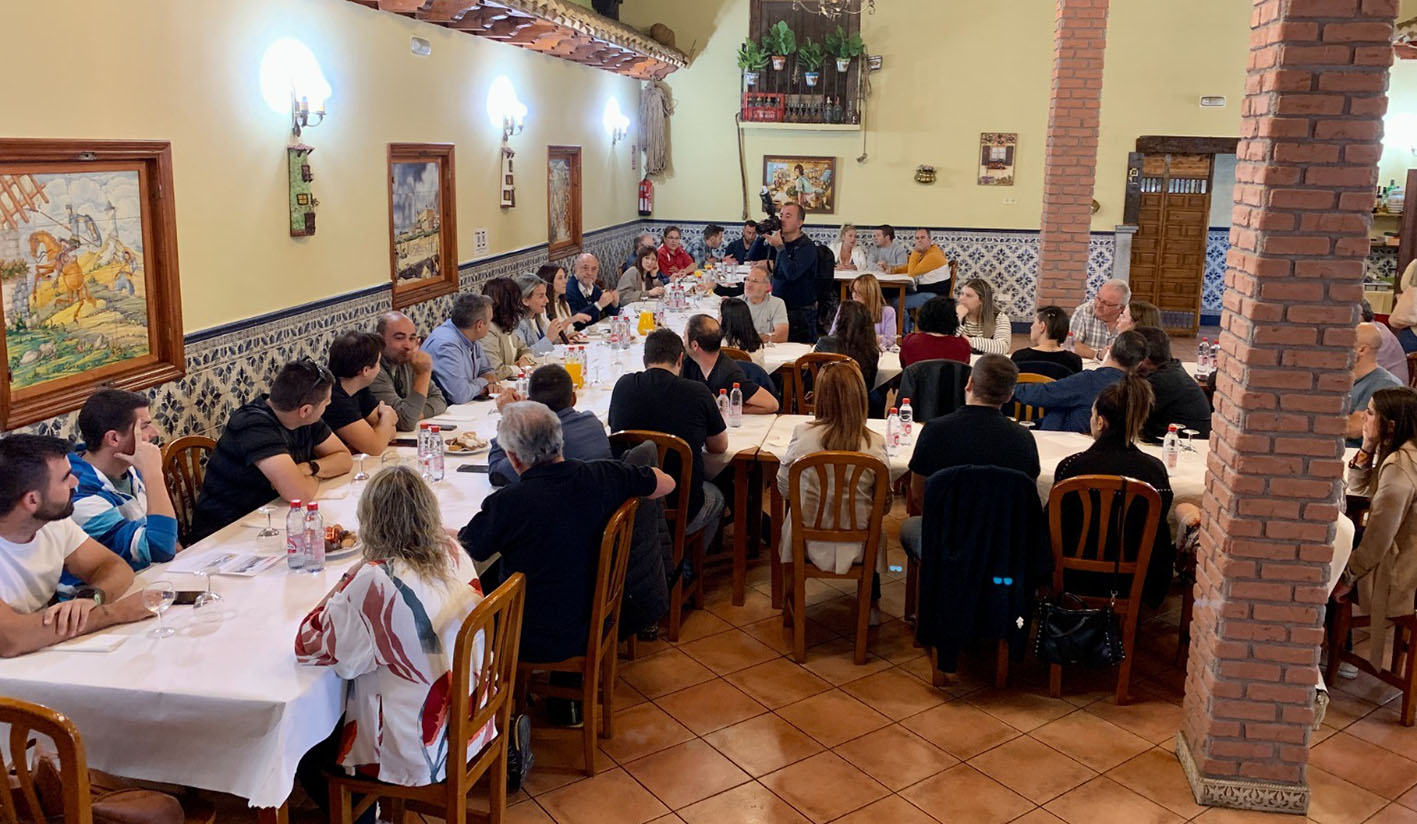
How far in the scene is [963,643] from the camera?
4.93m

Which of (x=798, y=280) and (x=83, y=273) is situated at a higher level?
(x=83, y=273)


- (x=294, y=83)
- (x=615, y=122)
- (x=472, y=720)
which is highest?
(x=615, y=122)

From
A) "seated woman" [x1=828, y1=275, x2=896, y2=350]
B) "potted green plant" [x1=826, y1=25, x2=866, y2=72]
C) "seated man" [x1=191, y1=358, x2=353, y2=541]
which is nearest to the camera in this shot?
"seated man" [x1=191, y1=358, x2=353, y2=541]

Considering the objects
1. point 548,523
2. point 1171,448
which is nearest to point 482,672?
point 548,523

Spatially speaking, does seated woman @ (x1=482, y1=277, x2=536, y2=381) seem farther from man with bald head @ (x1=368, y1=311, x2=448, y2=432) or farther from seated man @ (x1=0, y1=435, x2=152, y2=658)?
seated man @ (x1=0, y1=435, x2=152, y2=658)

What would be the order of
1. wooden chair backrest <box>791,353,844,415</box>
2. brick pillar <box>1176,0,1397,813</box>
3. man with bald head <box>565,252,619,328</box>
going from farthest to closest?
1. man with bald head <box>565,252,619,328</box>
2. wooden chair backrest <box>791,353,844,415</box>
3. brick pillar <box>1176,0,1397,813</box>

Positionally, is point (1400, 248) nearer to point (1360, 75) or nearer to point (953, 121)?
point (953, 121)

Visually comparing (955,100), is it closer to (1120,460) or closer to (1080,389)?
(1080,389)

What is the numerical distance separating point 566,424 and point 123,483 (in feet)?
5.49

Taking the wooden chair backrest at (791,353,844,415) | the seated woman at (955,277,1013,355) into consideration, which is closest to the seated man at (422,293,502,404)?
the wooden chair backrest at (791,353,844,415)

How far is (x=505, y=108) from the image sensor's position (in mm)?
10016

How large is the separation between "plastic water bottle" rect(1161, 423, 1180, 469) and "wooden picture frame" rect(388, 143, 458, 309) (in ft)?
16.7

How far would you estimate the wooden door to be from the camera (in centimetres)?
1437

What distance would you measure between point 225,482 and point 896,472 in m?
2.96
